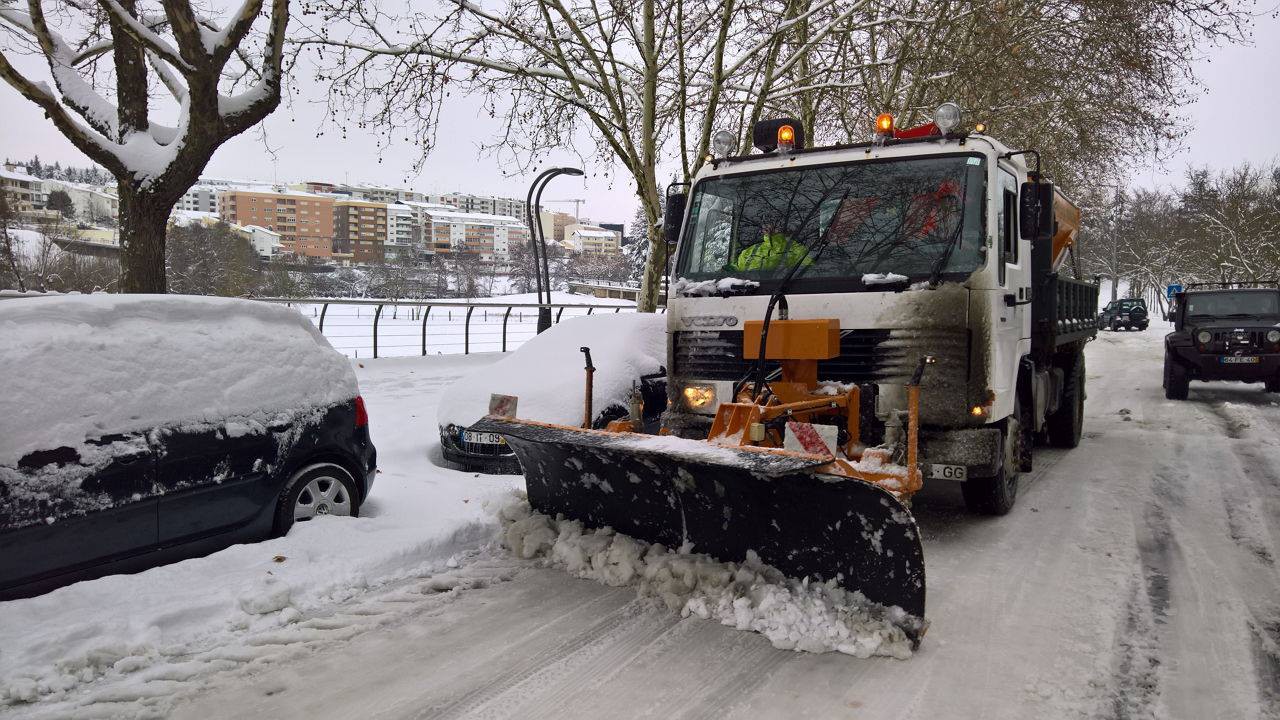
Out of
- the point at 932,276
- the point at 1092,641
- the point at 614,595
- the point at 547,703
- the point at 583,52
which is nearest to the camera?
the point at 547,703

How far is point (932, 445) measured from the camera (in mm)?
5039

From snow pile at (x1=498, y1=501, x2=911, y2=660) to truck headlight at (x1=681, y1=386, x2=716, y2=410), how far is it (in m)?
1.18

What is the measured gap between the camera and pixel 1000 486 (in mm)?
5641

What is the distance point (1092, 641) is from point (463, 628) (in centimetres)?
306

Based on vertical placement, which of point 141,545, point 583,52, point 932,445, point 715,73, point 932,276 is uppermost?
point 583,52

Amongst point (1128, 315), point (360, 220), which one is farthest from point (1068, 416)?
point (360, 220)

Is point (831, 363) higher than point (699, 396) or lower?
higher

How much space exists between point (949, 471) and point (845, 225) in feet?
5.82

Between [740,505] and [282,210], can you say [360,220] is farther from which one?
[740,505]

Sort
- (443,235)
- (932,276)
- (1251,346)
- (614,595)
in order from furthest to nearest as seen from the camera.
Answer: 1. (443,235)
2. (1251,346)
3. (932,276)
4. (614,595)

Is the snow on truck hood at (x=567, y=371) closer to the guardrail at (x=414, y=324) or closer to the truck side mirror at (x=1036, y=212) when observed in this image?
the truck side mirror at (x=1036, y=212)

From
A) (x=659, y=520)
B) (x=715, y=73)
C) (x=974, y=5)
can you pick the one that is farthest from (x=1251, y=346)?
(x=659, y=520)

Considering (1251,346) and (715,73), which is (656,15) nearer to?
(715,73)

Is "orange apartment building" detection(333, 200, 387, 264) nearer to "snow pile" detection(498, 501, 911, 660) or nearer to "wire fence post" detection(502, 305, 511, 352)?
"wire fence post" detection(502, 305, 511, 352)
